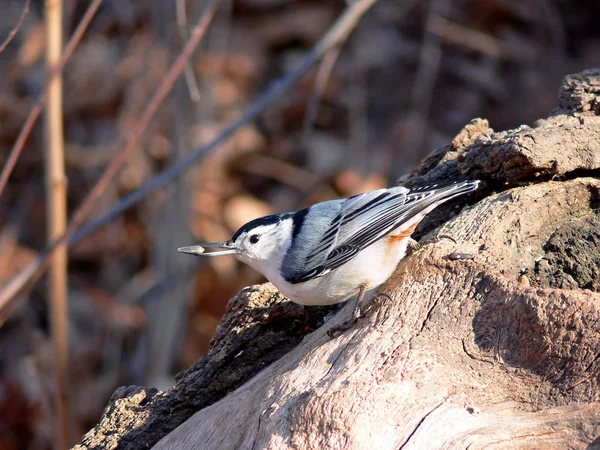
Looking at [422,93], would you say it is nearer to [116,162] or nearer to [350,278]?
[350,278]

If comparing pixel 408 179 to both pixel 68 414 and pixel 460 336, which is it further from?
pixel 68 414

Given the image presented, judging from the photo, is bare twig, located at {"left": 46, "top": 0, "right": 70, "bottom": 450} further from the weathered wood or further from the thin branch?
the weathered wood

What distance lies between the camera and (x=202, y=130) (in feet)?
18.3

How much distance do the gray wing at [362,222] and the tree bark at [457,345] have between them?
10cm

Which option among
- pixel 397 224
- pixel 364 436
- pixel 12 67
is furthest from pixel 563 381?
pixel 12 67

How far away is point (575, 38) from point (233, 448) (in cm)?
540

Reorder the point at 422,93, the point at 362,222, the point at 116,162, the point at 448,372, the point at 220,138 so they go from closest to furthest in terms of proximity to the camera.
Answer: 1. the point at 448,372
2. the point at 116,162
3. the point at 362,222
4. the point at 220,138
5. the point at 422,93

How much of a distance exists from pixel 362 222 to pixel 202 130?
10.5 ft

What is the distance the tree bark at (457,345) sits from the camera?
5.92 ft

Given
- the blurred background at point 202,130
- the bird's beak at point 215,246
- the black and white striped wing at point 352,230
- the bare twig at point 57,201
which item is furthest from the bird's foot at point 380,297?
the blurred background at point 202,130

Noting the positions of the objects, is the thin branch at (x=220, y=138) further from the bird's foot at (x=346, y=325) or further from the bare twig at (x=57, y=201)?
the bird's foot at (x=346, y=325)

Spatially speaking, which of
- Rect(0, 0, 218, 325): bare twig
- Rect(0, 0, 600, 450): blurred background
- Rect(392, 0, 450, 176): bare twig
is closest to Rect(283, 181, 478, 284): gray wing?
Rect(0, 0, 218, 325): bare twig

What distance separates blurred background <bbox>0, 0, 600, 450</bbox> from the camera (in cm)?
494

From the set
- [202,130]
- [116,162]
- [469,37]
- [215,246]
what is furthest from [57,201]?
[469,37]
